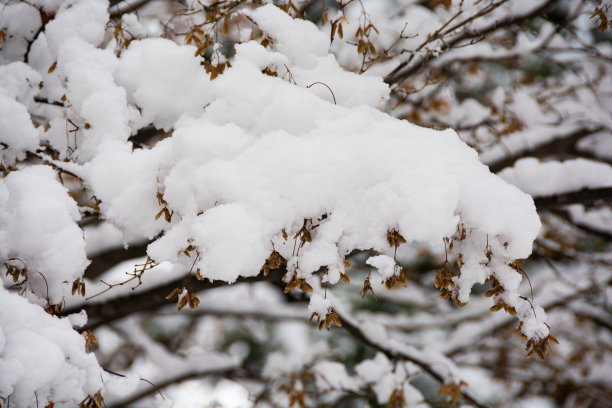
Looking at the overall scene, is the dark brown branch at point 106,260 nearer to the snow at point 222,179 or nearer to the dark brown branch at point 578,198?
the snow at point 222,179

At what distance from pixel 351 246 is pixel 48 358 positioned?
1.03 m

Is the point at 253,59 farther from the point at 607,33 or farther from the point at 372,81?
the point at 607,33

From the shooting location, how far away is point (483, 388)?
5.45m

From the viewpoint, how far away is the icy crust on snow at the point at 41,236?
4.82 ft

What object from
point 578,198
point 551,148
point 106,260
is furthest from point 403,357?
point 106,260

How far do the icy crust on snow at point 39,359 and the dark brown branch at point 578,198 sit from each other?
2.53 m

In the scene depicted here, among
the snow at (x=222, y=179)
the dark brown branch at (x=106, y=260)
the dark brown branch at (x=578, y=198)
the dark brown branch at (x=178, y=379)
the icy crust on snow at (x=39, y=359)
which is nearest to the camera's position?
the icy crust on snow at (x=39, y=359)

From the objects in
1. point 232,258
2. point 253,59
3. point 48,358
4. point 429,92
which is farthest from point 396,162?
point 429,92

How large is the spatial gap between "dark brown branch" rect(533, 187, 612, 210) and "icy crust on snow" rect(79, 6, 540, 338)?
1258 mm

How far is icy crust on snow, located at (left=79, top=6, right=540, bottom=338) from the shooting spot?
1.32 metres

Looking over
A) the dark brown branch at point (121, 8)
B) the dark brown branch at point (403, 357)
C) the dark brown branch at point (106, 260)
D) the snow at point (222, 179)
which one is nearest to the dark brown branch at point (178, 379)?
the dark brown branch at point (106, 260)

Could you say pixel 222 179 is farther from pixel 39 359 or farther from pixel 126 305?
pixel 126 305

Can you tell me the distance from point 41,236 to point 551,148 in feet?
10.4

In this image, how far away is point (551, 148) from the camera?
2.87 m
